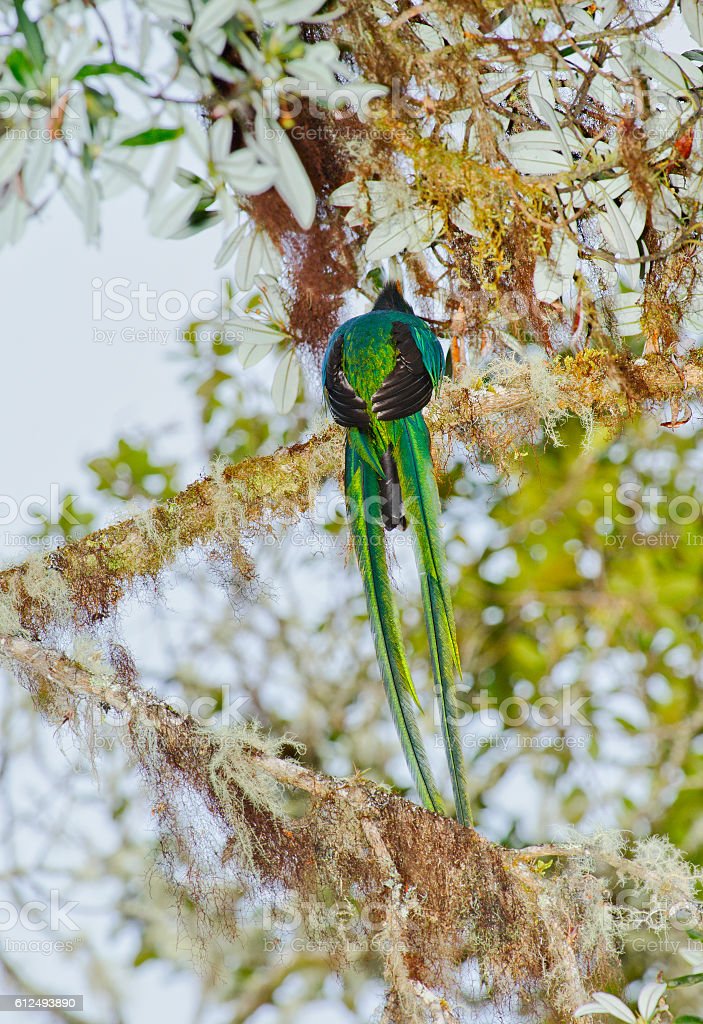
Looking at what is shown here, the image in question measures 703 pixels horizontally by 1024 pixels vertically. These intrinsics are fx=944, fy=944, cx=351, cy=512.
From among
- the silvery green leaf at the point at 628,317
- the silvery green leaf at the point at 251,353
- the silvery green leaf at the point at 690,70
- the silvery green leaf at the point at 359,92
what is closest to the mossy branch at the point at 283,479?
the silvery green leaf at the point at 628,317

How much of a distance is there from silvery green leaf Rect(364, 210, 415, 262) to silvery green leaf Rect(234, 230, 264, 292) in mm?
147

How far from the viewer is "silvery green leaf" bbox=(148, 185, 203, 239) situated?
2.88 ft

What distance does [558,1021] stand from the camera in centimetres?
117

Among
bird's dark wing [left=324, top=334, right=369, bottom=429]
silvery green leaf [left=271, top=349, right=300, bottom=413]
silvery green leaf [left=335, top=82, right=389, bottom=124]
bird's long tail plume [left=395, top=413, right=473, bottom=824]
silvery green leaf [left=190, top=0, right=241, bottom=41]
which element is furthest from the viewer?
silvery green leaf [left=271, top=349, right=300, bottom=413]

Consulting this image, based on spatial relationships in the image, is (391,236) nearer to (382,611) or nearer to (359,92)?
(359,92)

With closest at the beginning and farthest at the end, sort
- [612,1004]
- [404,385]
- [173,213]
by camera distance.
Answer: [173,213], [612,1004], [404,385]

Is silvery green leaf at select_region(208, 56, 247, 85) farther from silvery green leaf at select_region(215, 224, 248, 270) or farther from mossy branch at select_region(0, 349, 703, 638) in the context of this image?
mossy branch at select_region(0, 349, 703, 638)

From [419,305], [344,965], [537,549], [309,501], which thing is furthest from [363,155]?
[537,549]

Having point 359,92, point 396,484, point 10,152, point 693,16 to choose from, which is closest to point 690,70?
point 693,16

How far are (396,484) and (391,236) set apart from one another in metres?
0.34

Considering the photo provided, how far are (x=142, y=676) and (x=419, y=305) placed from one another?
0.71 metres

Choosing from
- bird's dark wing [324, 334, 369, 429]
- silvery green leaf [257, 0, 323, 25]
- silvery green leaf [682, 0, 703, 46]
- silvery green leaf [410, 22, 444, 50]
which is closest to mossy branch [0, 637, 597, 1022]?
bird's dark wing [324, 334, 369, 429]

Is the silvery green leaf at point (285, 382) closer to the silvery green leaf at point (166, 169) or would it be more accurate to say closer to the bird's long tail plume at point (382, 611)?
the bird's long tail plume at point (382, 611)

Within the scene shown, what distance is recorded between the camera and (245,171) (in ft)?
2.71
